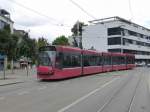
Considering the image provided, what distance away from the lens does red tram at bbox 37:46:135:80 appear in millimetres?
27906

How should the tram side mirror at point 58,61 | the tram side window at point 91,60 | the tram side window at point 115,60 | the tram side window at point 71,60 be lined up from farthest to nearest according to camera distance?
the tram side window at point 115,60
the tram side window at point 91,60
the tram side window at point 71,60
the tram side mirror at point 58,61

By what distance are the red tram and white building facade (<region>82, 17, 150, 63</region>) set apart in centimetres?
4911

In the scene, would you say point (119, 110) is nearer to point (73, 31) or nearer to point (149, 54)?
point (73, 31)

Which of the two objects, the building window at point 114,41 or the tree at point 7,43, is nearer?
the tree at point 7,43

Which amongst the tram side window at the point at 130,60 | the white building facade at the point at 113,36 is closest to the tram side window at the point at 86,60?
the tram side window at the point at 130,60

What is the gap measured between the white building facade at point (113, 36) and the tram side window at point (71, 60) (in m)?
56.5

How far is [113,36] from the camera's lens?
97812 mm

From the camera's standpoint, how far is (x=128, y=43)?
342 ft

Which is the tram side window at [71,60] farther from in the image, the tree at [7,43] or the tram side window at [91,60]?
the tree at [7,43]

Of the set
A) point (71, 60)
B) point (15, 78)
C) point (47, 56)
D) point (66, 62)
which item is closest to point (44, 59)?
point (47, 56)

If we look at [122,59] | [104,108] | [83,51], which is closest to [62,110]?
[104,108]

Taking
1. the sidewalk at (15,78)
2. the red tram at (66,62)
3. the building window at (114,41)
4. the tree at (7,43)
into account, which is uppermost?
the building window at (114,41)

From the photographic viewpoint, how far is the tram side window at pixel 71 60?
29.5 meters

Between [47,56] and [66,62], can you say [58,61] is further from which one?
[66,62]
